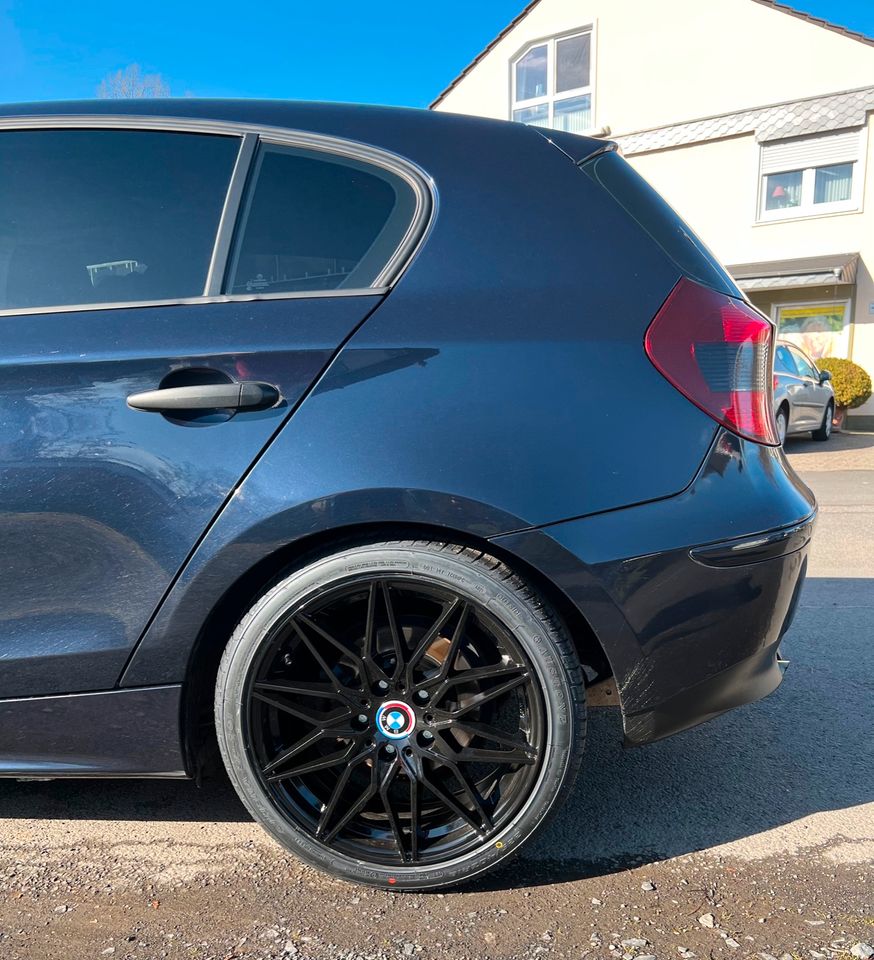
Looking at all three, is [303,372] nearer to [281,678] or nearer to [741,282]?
[281,678]

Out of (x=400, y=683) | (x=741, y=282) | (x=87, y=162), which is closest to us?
(x=400, y=683)

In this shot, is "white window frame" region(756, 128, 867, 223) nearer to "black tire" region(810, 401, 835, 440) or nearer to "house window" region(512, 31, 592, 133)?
"house window" region(512, 31, 592, 133)

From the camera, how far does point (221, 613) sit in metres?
1.76

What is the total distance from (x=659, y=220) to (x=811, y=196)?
14.9 meters

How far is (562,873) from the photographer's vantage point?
1.85m

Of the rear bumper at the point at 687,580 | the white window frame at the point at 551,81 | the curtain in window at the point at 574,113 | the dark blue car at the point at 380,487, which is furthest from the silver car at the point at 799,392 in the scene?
the dark blue car at the point at 380,487

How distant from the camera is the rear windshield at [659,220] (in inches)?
71.3

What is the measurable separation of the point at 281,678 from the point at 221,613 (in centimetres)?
21

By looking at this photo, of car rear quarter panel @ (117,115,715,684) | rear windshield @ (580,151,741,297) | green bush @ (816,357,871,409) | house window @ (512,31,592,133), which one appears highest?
house window @ (512,31,592,133)

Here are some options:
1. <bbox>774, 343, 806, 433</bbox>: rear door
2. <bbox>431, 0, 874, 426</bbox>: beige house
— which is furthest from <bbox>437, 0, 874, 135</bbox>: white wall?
<bbox>774, 343, 806, 433</bbox>: rear door

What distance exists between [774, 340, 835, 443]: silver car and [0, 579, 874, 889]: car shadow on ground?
778cm

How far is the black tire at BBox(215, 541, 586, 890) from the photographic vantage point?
1676 mm

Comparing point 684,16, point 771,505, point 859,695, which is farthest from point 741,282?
point 771,505

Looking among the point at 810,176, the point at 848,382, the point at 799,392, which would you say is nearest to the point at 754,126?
the point at 810,176
